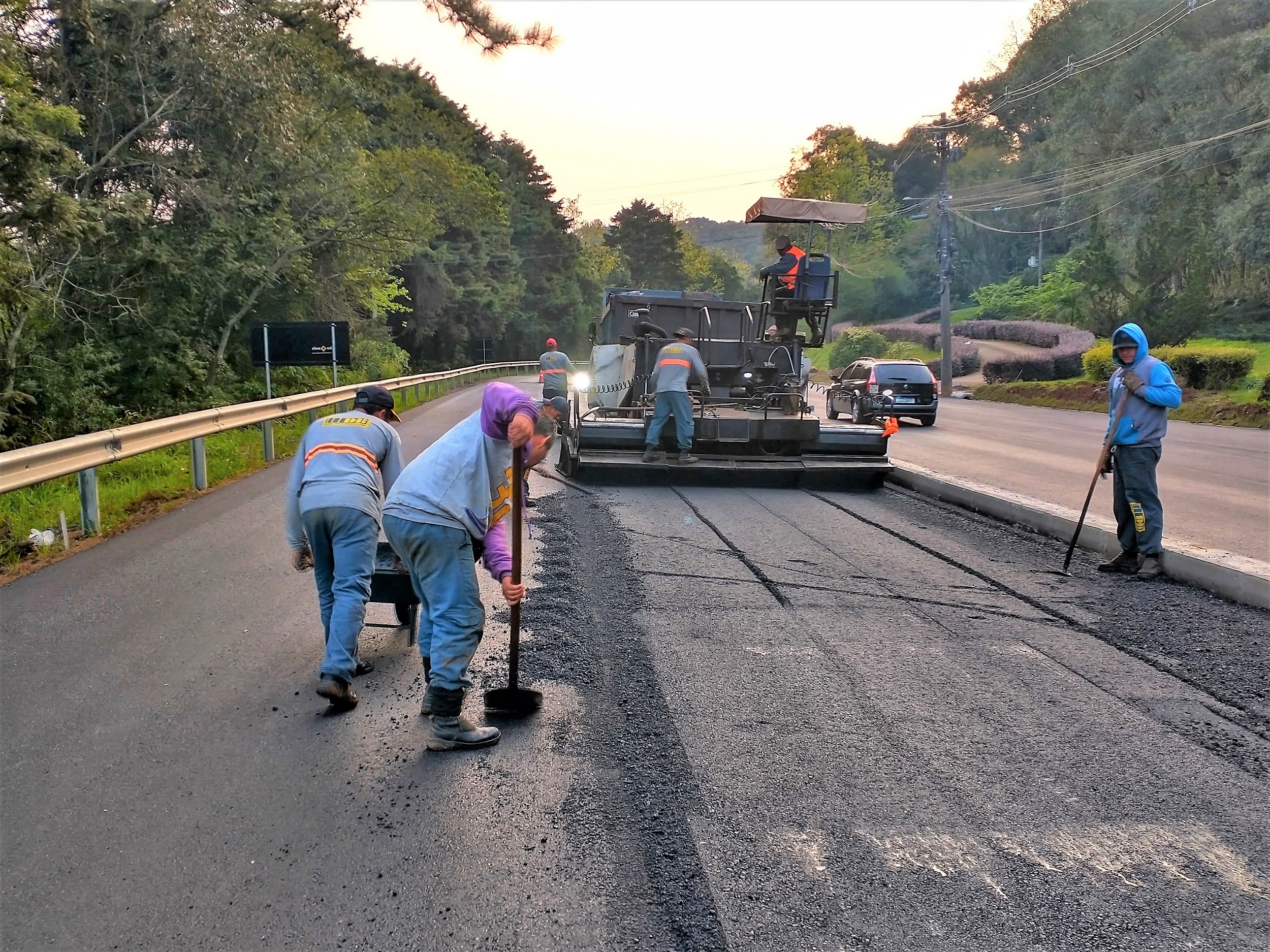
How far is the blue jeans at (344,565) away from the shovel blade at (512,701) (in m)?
0.69

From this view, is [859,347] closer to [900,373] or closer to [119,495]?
[900,373]

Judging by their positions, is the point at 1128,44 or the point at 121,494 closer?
the point at 121,494

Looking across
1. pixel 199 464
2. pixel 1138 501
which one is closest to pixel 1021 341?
pixel 1138 501

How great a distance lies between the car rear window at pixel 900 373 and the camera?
2350 cm

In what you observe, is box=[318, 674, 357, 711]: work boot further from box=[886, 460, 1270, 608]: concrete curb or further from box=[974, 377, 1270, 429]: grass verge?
box=[974, 377, 1270, 429]: grass verge

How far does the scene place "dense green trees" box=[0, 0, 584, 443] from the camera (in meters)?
12.5

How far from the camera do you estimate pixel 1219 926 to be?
2900 mm

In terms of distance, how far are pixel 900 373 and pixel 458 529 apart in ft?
68.2

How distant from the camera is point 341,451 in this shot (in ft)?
16.3

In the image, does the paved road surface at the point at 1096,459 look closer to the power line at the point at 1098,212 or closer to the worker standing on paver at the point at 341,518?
the worker standing on paver at the point at 341,518

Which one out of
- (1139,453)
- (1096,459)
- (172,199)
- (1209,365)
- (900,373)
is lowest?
(1096,459)

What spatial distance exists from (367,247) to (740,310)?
44.1ft

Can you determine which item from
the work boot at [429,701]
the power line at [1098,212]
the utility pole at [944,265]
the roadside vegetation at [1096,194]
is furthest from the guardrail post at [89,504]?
the power line at [1098,212]

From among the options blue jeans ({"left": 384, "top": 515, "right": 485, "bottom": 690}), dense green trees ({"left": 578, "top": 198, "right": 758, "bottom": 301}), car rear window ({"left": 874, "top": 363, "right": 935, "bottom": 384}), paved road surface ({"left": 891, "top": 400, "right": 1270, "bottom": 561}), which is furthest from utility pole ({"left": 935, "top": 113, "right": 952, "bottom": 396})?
dense green trees ({"left": 578, "top": 198, "right": 758, "bottom": 301})
